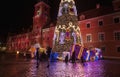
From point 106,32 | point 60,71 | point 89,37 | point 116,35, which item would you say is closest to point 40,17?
point 89,37

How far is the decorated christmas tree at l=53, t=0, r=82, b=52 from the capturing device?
27.6 metres

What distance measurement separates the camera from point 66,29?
2786 centimetres

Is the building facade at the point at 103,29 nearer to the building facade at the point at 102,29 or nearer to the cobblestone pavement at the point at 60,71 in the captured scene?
the building facade at the point at 102,29

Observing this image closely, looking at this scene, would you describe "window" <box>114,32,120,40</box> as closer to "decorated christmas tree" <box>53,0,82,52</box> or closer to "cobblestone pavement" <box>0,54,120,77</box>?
"decorated christmas tree" <box>53,0,82,52</box>

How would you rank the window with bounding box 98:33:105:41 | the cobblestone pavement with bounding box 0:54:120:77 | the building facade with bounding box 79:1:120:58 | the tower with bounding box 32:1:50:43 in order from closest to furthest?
1. the cobblestone pavement with bounding box 0:54:120:77
2. the building facade with bounding box 79:1:120:58
3. the window with bounding box 98:33:105:41
4. the tower with bounding box 32:1:50:43

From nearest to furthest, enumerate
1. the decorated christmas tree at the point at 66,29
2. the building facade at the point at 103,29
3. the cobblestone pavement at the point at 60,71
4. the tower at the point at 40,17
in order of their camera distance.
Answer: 1. the cobblestone pavement at the point at 60,71
2. the decorated christmas tree at the point at 66,29
3. the building facade at the point at 103,29
4. the tower at the point at 40,17

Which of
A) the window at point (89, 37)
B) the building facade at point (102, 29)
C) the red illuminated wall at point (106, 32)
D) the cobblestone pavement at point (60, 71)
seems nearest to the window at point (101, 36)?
the building facade at point (102, 29)

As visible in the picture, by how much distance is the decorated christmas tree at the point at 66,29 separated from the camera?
27586 millimetres

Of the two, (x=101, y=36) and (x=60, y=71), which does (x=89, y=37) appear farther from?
(x=60, y=71)

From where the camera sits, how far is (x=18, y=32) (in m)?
78.8

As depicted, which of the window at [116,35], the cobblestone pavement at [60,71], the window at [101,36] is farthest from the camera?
the window at [101,36]

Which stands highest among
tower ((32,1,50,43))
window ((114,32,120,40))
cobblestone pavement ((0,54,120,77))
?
tower ((32,1,50,43))

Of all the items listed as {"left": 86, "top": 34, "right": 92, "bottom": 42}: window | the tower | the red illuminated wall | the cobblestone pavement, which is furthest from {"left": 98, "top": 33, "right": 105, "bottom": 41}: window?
the tower

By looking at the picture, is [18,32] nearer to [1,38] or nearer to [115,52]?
[1,38]
